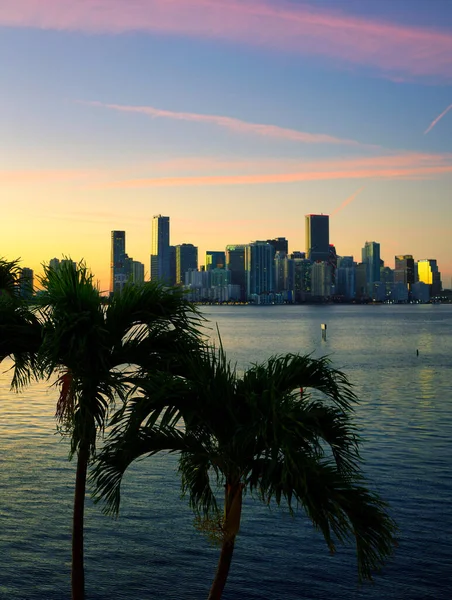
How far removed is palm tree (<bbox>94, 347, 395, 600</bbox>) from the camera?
32.2 ft

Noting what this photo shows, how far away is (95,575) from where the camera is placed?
2375 cm

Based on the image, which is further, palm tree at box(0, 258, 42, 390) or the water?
the water

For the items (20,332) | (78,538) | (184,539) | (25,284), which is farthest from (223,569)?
(184,539)

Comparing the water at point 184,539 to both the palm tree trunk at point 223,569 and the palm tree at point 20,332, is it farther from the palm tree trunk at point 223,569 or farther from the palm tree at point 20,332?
the palm tree at point 20,332

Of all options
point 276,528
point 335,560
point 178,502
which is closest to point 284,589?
point 335,560

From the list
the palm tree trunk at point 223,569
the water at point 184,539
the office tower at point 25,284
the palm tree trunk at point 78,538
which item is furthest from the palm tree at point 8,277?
the water at point 184,539

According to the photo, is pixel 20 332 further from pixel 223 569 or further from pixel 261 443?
pixel 223 569

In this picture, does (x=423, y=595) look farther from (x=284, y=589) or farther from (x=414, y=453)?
(x=414, y=453)

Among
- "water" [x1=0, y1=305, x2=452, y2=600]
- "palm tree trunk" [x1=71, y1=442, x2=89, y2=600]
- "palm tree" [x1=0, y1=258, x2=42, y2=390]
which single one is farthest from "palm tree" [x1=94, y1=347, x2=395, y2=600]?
"water" [x1=0, y1=305, x2=452, y2=600]

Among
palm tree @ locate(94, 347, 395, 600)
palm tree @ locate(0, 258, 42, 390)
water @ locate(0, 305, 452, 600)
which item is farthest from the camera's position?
water @ locate(0, 305, 452, 600)

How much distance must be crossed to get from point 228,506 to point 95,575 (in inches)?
583

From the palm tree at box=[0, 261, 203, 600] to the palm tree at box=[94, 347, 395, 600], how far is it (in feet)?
2.95

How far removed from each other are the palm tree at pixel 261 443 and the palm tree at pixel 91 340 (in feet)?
2.95

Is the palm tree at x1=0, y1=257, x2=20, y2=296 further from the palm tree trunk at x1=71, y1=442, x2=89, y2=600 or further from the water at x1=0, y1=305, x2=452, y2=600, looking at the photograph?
the water at x1=0, y1=305, x2=452, y2=600
